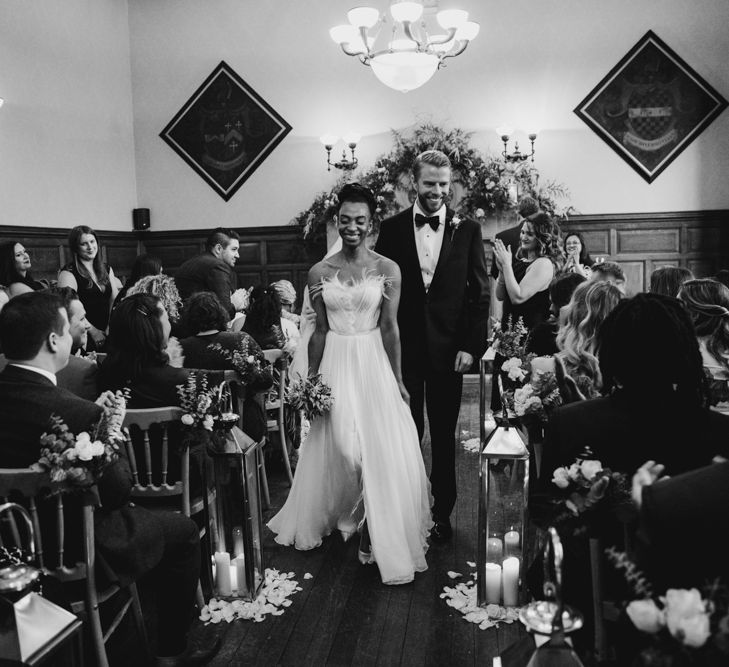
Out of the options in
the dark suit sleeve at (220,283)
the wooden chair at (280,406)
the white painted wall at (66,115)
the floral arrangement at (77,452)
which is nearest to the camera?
the floral arrangement at (77,452)

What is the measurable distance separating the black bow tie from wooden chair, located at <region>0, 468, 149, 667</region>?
2.11m

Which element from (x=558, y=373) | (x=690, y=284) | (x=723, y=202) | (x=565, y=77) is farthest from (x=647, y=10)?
(x=558, y=373)

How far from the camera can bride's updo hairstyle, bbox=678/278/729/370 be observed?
3336mm

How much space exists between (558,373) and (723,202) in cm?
760

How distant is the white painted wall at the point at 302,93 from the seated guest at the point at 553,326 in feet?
17.6

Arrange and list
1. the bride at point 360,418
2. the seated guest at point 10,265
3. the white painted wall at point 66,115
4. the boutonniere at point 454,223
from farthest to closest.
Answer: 1. the white painted wall at point 66,115
2. the seated guest at point 10,265
3. the boutonniere at point 454,223
4. the bride at point 360,418

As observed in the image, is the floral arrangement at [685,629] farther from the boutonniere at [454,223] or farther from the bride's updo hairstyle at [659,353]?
the boutonniere at [454,223]

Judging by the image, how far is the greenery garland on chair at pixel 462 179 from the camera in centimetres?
893

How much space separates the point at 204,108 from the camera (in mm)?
9844

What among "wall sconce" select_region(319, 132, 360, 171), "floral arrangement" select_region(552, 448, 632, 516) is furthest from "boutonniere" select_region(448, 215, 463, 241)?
"wall sconce" select_region(319, 132, 360, 171)

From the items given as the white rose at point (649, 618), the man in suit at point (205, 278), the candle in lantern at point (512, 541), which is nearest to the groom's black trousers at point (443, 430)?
the candle in lantern at point (512, 541)

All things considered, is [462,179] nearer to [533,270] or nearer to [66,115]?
[533,270]

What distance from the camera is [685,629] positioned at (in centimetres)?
113

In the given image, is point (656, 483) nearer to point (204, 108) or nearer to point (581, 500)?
point (581, 500)
